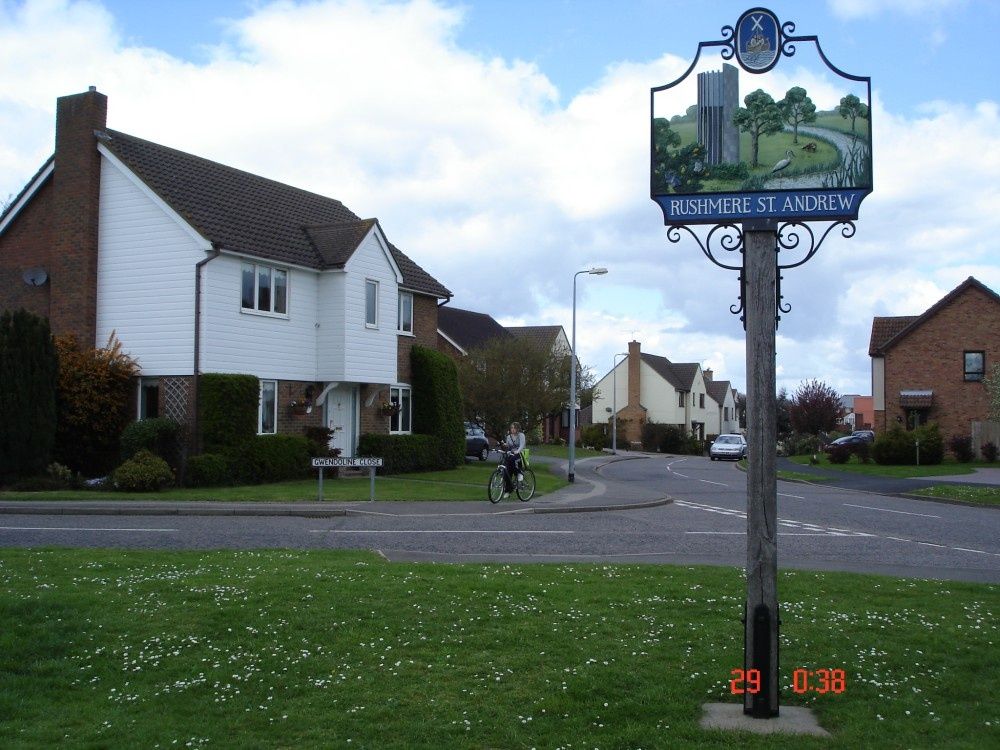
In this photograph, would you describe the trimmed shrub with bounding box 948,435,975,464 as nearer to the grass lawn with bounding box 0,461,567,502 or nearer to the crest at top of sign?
the grass lawn with bounding box 0,461,567,502

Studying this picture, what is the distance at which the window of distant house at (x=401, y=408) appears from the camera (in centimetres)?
3356

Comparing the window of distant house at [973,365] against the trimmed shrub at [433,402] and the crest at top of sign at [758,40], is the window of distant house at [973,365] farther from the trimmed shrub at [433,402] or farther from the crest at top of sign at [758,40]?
the crest at top of sign at [758,40]

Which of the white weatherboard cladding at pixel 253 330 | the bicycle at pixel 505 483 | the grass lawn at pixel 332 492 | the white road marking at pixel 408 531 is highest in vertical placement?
the white weatherboard cladding at pixel 253 330

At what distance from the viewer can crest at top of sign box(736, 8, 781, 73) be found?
7250 mm

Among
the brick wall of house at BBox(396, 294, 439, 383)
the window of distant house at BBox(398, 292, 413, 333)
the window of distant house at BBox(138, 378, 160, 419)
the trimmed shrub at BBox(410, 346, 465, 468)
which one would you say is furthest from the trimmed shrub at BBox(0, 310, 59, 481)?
the trimmed shrub at BBox(410, 346, 465, 468)

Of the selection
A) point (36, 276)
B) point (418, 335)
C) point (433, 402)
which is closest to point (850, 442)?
point (433, 402)

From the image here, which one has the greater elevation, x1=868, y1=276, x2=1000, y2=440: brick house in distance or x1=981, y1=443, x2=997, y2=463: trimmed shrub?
x1=868, y1=276, x2=1000, y2=440: brick house in distance

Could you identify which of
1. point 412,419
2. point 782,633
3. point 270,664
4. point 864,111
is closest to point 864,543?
point 782,633

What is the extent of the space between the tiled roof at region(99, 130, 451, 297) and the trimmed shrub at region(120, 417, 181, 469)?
488cm

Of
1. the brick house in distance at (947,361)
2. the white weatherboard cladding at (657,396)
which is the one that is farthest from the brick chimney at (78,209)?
the white weatherboard cladding at (657,396)

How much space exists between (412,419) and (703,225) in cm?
2776

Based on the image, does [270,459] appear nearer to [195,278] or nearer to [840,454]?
[195,278]

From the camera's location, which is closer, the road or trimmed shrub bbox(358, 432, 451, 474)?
the road

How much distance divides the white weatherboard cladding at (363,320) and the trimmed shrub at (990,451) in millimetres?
32026
